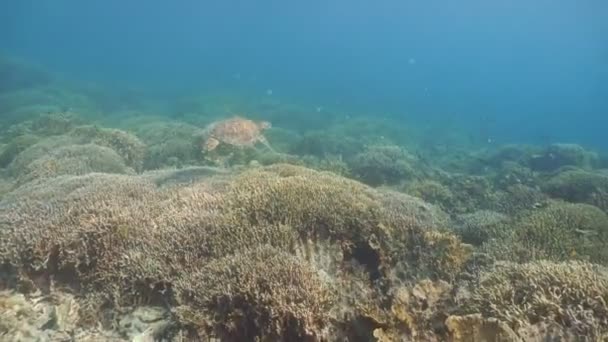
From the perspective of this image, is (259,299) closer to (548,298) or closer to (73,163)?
(548,298)

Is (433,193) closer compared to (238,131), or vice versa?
(238,131)

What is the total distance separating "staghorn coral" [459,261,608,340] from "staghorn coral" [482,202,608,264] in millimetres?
1639

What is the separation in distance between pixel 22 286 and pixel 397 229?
186 inches

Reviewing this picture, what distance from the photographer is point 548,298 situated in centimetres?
378

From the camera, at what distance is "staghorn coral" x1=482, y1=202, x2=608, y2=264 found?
6094 mm

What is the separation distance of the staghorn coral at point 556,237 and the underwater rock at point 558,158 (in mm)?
14564

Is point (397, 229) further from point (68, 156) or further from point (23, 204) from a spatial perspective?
point (68, 156)

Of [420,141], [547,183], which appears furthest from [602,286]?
[420,141]

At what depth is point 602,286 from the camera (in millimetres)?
3764

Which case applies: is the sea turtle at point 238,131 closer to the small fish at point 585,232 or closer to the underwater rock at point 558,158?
the small fish at point 585,232

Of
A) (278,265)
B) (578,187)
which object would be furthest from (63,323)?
(578,187)

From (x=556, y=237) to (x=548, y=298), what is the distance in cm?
329

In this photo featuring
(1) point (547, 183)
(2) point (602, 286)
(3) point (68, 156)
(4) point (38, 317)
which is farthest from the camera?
(1) point (547, 183)

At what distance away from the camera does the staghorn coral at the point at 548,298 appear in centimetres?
348
